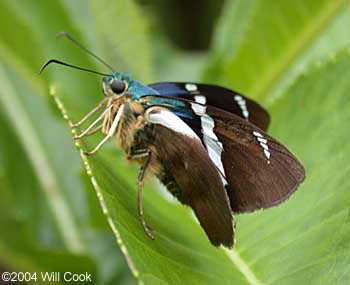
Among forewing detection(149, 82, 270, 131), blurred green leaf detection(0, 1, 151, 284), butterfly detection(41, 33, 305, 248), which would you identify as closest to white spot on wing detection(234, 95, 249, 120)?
forewing detection(149, 82, 270, 131)

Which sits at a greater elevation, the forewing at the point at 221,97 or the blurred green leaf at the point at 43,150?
the forewing at the point at 221,97

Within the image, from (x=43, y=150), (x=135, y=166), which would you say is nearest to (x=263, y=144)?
(x=135, y=166)

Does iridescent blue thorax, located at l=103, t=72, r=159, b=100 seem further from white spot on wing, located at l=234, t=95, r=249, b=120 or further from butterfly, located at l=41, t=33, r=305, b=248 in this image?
white spot on wing, located at l=234, t=95, r=249, b=120

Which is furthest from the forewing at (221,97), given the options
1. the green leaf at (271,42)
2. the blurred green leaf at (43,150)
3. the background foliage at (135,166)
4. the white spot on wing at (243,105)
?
the green leaf at (271,42)

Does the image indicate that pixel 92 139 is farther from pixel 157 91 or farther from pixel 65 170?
pixel 65 170

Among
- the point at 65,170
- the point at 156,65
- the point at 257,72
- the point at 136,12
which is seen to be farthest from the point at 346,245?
the point at 156,65

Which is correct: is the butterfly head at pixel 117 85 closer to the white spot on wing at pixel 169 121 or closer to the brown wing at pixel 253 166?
the white spot on wing at pixel 169 121

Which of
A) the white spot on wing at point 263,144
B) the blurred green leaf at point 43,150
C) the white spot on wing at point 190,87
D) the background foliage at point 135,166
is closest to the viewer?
the background foliage at point 135,166
